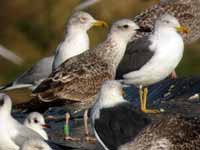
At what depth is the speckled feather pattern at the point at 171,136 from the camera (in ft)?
38.9

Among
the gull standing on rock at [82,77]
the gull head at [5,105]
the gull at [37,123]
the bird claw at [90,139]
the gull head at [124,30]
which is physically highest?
the gull head at [124,30]

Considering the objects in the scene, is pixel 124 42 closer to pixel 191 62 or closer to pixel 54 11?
pixel 191 62

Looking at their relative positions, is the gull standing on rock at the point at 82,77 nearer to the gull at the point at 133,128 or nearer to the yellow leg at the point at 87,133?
the yellow leg at the point at 87,133

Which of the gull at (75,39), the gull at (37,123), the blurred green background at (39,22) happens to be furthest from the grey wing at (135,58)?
the blurred green background at (39,22)

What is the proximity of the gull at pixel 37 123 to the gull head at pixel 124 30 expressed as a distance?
178 centimetres

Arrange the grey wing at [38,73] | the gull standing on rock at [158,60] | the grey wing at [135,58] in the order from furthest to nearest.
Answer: the grey wing at [38,73] → the grey wing at [135,58] → the gull standing on rock at [158,60]

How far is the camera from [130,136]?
1232 centimetres

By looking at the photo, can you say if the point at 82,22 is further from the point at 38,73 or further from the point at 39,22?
the point at 39,22

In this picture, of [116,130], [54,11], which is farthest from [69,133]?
[54,11]

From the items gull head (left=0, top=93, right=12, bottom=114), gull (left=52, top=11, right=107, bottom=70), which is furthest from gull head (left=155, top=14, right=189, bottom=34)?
gull head (left=0, top=93, right=12, bottom=114)

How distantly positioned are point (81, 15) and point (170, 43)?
191 centimetres

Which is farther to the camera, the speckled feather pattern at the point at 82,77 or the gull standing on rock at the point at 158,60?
the gull standing on rock at the point at 158,60

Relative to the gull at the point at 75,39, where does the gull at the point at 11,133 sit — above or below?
below

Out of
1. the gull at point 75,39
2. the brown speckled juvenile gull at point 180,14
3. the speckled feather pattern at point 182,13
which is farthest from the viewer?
the speckled feather pattern at point 182,13
